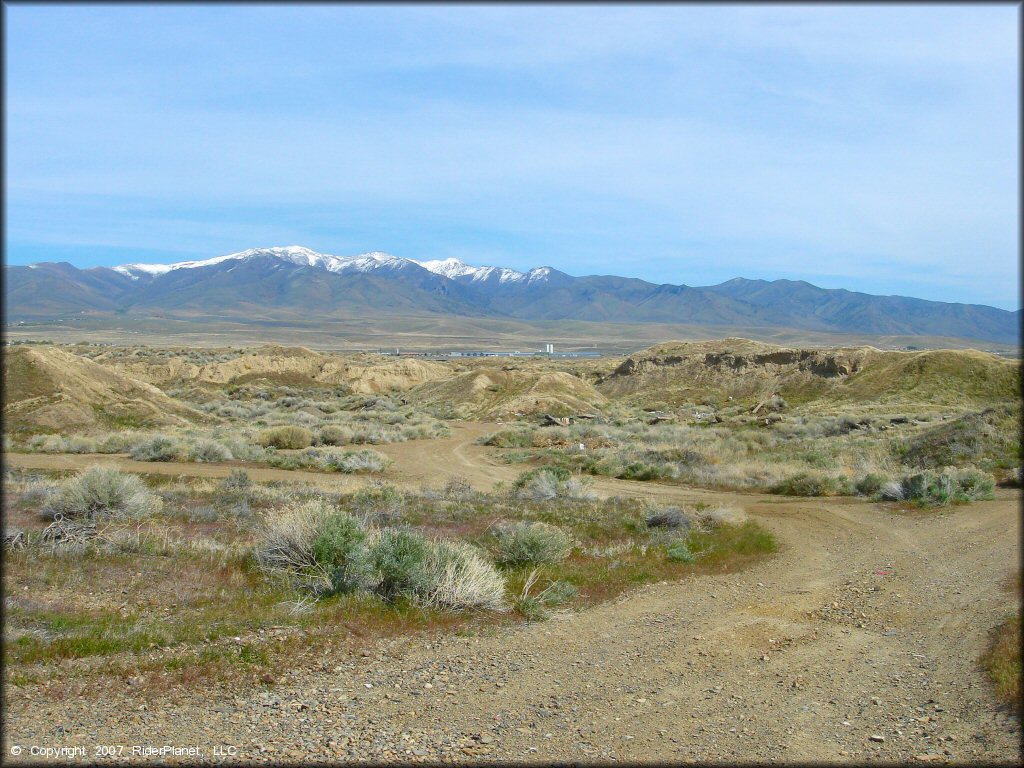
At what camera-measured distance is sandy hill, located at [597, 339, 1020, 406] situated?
41.4m

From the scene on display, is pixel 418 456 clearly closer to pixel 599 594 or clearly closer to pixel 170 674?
pixel 599 594

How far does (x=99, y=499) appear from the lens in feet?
39.7

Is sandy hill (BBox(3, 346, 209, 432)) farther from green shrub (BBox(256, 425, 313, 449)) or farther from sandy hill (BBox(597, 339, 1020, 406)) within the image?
sandy hill (BBox(597, 339, 1020, 406))

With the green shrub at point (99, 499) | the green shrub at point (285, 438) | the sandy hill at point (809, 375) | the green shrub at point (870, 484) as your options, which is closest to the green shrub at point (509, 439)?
the green shrub at point (285, 438)

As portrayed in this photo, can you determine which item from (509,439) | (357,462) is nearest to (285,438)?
(357,462)

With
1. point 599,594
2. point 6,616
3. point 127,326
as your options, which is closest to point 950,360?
point 599,594

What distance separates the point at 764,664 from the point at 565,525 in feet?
20.7

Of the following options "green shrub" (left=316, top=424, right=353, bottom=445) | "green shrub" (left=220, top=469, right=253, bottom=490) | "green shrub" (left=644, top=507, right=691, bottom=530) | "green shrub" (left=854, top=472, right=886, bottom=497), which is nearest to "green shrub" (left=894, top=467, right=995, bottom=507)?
"green shrub" (left=854, top=472, right=886, bottom=497)

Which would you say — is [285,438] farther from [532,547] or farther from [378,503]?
[532,547]

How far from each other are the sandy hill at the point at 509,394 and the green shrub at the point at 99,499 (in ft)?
105

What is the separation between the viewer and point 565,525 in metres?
13.6

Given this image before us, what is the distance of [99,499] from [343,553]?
538 cm

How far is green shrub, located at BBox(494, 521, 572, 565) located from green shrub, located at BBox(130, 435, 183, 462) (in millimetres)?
17088

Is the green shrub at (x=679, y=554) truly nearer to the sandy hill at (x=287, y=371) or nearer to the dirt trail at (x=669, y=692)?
the dirt trail at (x=669, y=692)
